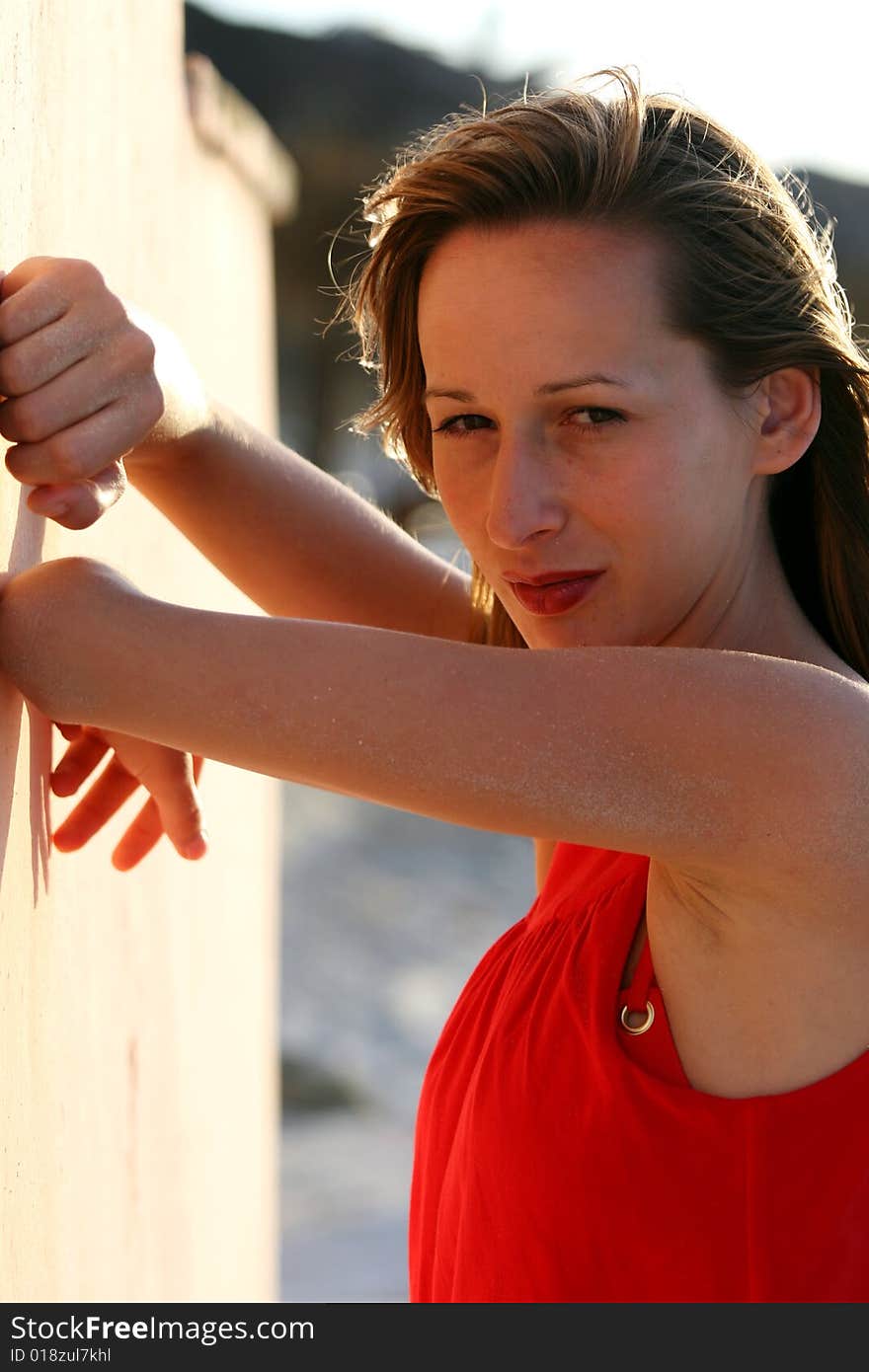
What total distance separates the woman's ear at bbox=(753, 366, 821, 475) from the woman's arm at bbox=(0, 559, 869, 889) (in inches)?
13.4

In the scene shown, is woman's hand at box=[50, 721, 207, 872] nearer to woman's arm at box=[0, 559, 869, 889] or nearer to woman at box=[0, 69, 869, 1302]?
woman at box=[0, 69, 869, 1302]

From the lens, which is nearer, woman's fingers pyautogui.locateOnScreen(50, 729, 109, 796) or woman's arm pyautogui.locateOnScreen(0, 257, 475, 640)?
woman's arm pyautogui.locateOnScreen(0, 257, 475, 640)

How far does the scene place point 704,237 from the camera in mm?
1453

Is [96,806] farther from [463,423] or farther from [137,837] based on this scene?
[463,423]

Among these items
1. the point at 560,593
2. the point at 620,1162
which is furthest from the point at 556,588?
the point at 620,1162

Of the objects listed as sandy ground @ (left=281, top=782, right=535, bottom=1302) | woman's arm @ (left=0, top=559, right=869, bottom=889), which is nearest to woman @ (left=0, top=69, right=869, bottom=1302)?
woman's arm @ (left=0, top=559, right=869, bottom=889)

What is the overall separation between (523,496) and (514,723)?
0.84 ft

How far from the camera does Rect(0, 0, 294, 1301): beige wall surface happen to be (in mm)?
1445

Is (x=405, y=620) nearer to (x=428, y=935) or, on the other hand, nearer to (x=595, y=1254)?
(x=595, y=1254)

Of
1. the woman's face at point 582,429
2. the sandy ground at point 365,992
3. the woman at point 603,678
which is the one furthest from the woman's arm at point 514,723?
the sandy ground at point 365,992

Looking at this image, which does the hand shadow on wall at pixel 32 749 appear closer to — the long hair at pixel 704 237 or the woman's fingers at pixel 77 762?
the woman's fingers at pixel 77 762

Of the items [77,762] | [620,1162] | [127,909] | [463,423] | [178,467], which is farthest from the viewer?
[127,909]

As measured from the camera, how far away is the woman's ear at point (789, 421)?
150cm

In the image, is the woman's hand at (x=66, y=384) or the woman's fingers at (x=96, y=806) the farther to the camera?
the woman's fingers at (x=96, y=806)
